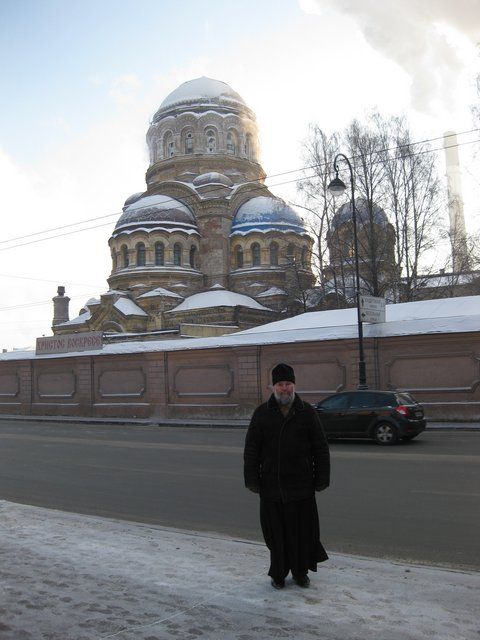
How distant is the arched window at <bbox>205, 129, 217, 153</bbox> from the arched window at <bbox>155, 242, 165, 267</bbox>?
12980 mm

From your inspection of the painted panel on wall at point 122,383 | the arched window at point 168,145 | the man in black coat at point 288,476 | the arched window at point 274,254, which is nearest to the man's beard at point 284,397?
the man in black coat at point 288,476

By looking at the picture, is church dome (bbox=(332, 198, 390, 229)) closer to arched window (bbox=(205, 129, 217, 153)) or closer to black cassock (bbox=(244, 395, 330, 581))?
arched window (bbox=(205, 129, 217, 153))

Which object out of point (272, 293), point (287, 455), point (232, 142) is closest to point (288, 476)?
point (287, 455)

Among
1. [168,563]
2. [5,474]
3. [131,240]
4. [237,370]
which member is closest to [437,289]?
[237,370]

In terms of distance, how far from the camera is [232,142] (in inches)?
2361

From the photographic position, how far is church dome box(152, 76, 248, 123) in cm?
5997

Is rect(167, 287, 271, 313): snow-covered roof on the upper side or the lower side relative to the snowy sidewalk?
upper

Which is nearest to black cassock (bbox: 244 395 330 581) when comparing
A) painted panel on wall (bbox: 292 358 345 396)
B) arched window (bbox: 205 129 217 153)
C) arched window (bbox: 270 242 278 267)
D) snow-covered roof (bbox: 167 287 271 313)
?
painted panel on wall (bbox: 292 358 345 396)

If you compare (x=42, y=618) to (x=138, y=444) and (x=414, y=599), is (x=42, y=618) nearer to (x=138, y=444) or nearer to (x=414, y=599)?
(x=414, y=599)

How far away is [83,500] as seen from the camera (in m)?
8.63

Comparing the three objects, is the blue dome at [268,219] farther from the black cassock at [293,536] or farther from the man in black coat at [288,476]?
the black cassock at [293,536]

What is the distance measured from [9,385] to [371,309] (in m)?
22.7

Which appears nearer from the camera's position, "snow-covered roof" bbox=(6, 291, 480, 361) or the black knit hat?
the black knit hat

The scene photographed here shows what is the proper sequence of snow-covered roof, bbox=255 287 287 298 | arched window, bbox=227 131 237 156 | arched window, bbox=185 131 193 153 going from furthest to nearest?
arched window, bbox=227 131 237 156
arched window, bbox=185 131 193 153
snow-covered roof, bbox=255 287 287 298
